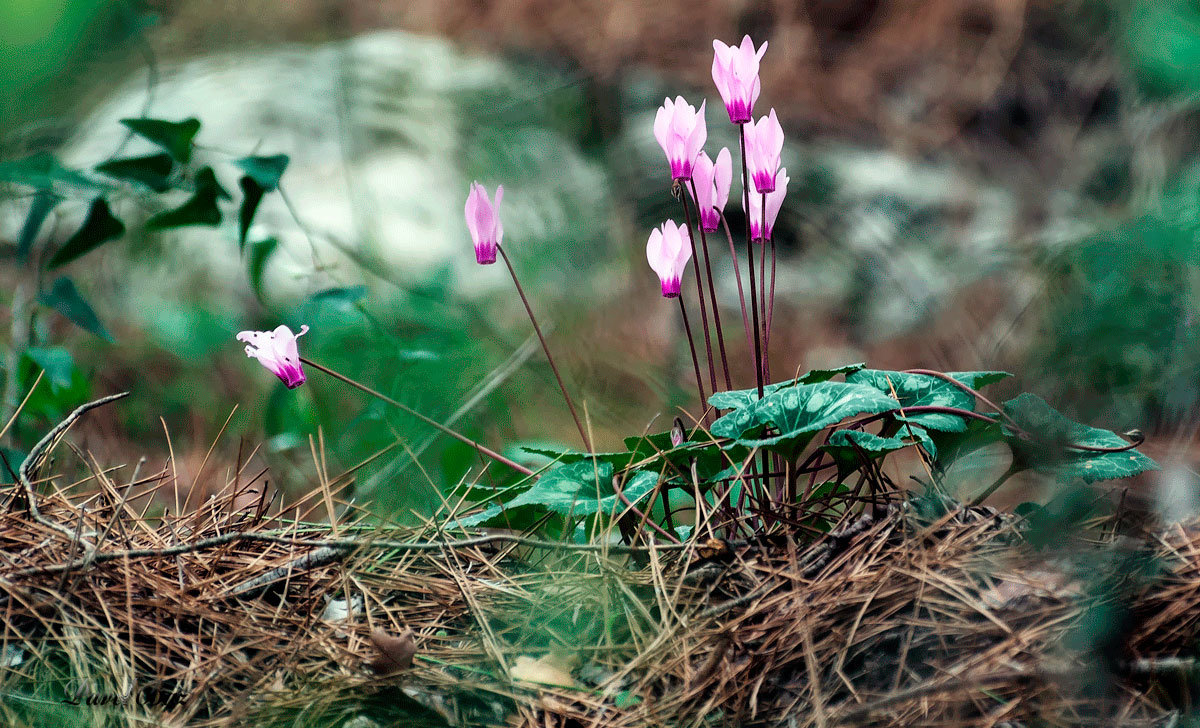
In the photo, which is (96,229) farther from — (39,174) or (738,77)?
(738,77)

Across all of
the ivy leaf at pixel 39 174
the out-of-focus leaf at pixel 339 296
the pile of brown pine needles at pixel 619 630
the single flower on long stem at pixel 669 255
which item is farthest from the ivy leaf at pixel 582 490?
the ivy leaf at pixel 39 174

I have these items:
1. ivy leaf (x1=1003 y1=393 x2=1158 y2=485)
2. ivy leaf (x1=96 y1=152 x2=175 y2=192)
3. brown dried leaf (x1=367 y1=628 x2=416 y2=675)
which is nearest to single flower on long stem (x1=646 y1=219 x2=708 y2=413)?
ivy leaf (x1=1003 y1=393 x2=1158 y2=485)

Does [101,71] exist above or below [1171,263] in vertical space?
above

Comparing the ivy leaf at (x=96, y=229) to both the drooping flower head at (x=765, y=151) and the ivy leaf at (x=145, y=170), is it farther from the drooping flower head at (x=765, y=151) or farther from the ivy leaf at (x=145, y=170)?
the drooping flower head at (x=765, y=151)

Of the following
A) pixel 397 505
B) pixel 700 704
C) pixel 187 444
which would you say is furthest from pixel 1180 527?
pixel 187 444

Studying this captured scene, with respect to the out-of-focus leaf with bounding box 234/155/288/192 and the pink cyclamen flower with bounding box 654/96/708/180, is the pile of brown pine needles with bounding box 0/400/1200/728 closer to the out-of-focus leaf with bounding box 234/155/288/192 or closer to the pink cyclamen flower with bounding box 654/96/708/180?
the pink cyclamen flower with bounding box 654/96/708/180

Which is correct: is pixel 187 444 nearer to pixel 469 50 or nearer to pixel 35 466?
pixel 35 466

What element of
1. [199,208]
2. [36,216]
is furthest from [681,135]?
[36,216]
